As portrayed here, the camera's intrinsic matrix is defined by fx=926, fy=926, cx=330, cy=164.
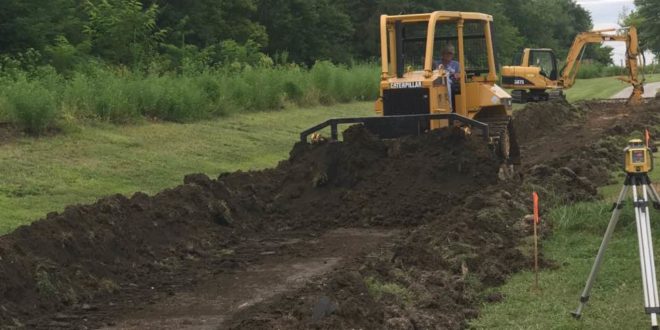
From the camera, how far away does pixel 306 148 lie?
15102mm

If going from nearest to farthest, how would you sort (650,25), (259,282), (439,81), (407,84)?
(259,282)
(407,84)
(439,81)
(650,25)

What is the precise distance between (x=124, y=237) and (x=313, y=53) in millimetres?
45398

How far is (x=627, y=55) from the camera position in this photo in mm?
36406

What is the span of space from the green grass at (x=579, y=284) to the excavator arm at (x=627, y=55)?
2611 centimetres

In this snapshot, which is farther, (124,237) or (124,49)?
(124,49)

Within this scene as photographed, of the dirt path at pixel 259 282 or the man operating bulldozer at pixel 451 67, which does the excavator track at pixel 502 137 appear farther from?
the dirt path at pixel 259 282

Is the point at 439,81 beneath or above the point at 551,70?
above

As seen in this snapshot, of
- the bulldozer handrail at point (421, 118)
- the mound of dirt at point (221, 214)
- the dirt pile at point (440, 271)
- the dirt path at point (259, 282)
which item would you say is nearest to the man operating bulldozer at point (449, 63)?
the bulldozer handrail at point (421, 118)

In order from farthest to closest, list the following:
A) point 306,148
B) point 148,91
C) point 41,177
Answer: point 148,91, point 306,148, point 41,177

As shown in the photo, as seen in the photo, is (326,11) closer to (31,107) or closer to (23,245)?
(31,107)

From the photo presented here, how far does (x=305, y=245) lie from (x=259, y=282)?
2.12 meters

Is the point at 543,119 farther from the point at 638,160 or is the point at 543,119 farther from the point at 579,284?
the point at 638,160

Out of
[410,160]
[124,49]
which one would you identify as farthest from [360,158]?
[124,49]

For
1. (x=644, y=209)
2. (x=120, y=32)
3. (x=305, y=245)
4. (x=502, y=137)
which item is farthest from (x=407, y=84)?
(x=120, y=32)
